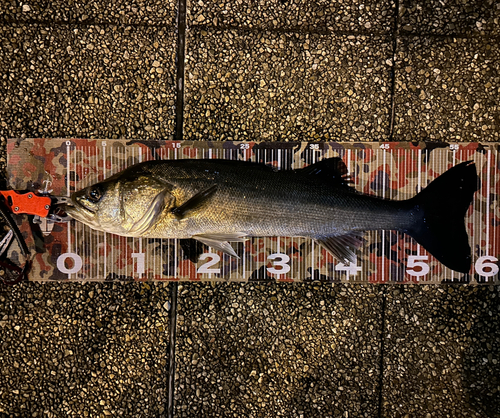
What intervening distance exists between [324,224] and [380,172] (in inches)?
29.9

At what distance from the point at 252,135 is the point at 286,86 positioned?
1.71ft

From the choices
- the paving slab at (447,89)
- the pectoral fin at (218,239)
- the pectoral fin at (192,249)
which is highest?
the paving slab at (447,89)

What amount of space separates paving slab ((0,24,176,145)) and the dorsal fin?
1260 millimetres

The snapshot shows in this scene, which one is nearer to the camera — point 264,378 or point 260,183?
point 260,183

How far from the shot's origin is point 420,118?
9.84 ft

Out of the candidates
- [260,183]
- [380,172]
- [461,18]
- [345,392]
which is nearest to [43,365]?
[260,183]

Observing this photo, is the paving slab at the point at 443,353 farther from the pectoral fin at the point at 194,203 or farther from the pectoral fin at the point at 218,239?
the pectoral fin at the point at 194,203

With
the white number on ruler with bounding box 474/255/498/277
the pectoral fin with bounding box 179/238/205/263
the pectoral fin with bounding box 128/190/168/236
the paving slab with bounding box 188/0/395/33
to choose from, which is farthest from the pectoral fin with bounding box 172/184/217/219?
the white number on ruler with bounding box 474/255/498/277

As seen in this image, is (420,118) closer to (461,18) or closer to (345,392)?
(461,18)

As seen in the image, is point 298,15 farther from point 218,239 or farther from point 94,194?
point 94,194

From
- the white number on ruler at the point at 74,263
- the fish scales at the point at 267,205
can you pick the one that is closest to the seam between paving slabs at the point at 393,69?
the fish scales at the point at 267,205

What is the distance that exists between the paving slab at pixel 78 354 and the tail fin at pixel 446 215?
2.25 meters

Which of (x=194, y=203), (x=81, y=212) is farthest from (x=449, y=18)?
(x=81, y=212)

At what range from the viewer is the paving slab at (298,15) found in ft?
9.74
